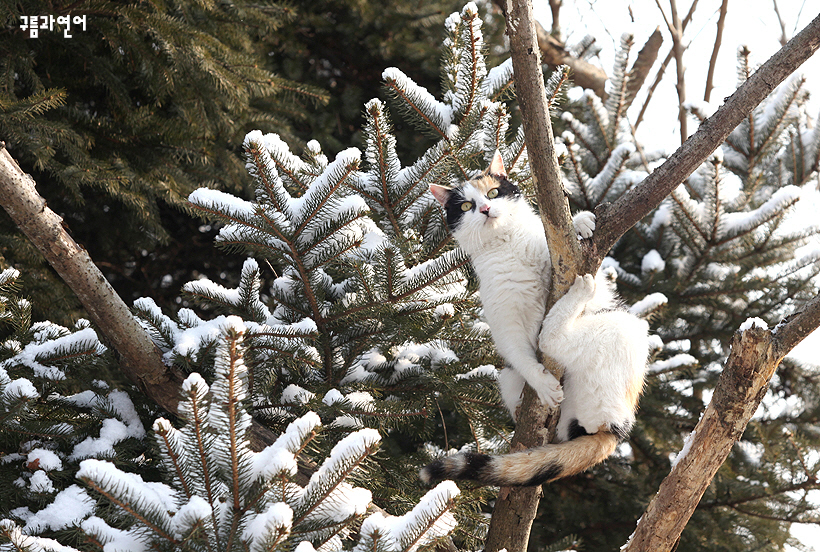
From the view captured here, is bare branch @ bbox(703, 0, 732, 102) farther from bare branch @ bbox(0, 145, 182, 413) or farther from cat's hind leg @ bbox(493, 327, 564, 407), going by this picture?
bare branch @ bbox(0, 145, 182, 413)

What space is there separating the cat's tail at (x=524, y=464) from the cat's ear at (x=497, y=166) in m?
1.03

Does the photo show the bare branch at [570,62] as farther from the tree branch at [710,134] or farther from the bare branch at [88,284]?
the bare branch at [88,284]

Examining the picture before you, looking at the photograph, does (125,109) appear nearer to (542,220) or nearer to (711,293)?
(542,220)

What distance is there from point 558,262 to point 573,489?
2097 mm

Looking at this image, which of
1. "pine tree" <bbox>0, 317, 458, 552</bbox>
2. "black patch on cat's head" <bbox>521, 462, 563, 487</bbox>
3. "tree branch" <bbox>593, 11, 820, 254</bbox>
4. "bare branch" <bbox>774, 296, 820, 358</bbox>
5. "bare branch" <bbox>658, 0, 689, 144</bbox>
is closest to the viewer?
"pine tree" <bbox>0, 317, 458, 552</bbox>

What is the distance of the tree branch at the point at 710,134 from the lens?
66.3 inches

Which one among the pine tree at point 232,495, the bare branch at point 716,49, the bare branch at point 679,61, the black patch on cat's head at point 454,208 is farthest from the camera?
the bare branch at point 716,49

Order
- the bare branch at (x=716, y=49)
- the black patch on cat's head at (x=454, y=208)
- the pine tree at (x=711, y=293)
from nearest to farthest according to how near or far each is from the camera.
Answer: the black patch on cat's head at (x=454, y=208) → the pine tree at (x=711, y=293) → the bare branch at (x=716, y=49)

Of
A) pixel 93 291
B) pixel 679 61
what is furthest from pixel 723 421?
pixel 679 61

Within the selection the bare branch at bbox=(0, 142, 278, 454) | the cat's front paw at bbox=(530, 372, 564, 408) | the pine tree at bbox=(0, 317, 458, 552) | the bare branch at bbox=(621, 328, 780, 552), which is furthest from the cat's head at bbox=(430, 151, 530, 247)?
the pine tree at bbox=(0, 317, 458, 552)

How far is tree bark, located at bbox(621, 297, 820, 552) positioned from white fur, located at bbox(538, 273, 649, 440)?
1.10 feet

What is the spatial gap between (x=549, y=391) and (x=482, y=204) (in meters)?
0.74

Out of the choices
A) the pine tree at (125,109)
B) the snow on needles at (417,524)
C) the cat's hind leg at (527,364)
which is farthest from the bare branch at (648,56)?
the snow on needles at (417,524)

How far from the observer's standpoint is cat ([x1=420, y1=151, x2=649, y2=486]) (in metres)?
1.85
